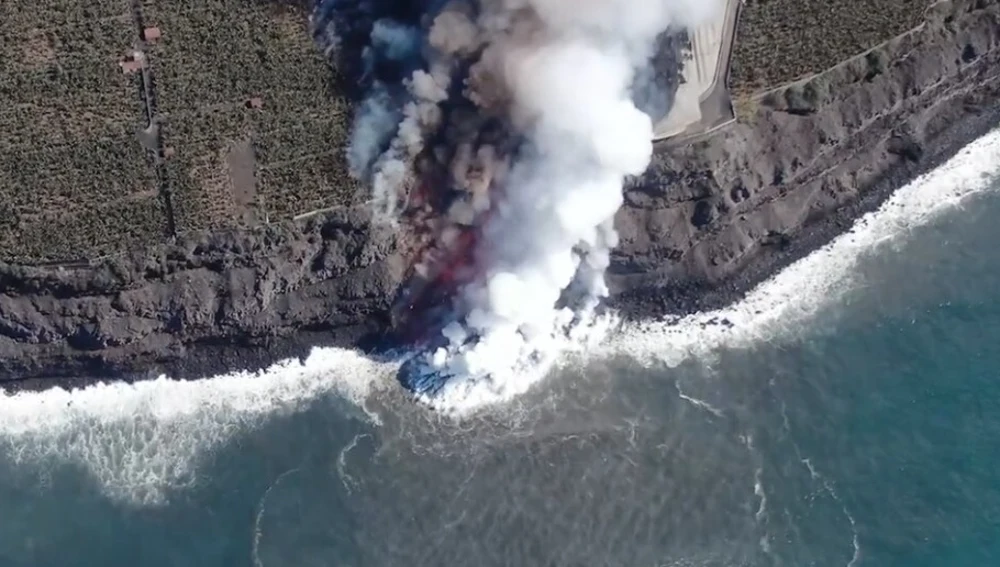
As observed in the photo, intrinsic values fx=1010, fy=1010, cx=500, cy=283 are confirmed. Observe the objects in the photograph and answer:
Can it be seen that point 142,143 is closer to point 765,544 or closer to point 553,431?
point 553,431

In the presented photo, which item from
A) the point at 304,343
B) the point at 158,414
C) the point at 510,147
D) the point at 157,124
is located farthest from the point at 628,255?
the point at 158,414

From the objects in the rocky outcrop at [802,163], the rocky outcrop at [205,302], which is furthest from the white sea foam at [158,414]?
the rocky outcrop at [802,163]

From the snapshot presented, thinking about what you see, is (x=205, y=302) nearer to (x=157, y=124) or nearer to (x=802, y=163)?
(x=157, y=124)

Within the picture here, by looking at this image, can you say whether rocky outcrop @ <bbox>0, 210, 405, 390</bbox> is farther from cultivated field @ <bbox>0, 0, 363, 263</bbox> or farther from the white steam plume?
the white steam plume

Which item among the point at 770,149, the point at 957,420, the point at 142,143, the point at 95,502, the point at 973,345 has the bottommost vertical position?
the point at 957,420

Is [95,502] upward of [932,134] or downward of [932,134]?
downward

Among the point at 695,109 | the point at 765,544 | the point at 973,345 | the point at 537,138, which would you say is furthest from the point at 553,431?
the point at 973,345
